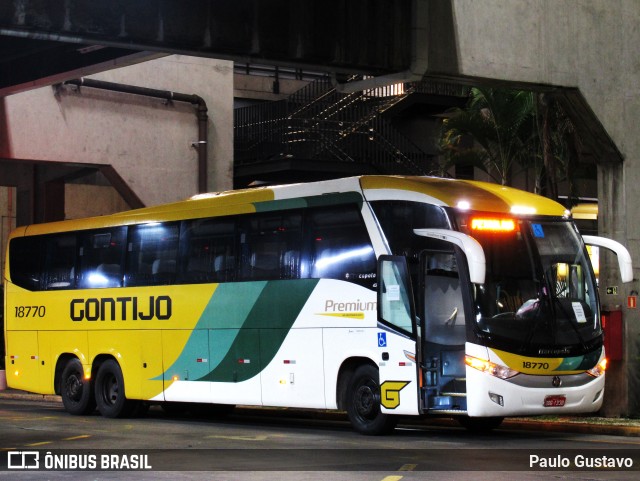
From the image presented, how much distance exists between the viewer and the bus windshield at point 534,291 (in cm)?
1648

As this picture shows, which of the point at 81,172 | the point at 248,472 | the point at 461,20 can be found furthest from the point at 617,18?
the point at 81,172

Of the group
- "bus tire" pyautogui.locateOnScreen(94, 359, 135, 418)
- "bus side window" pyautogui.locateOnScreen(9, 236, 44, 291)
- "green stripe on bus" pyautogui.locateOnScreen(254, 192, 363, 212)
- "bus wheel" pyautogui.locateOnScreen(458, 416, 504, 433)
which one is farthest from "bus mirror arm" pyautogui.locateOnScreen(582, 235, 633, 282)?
"bus side window" pyautogui.locateOnScreen(9, 236, 44, 291)

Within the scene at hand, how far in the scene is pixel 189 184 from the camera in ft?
101

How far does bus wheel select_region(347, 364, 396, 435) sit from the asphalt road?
0.25 metres

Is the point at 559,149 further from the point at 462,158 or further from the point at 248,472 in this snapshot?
the point at 248,472

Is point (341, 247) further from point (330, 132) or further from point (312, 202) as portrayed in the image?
point (330, 132)

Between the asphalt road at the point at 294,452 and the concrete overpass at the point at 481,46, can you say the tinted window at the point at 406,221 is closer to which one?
the asphalt road at the point at 294,452

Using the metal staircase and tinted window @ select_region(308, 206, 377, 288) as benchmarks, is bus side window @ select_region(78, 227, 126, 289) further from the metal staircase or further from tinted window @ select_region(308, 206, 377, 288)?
the metal staircase

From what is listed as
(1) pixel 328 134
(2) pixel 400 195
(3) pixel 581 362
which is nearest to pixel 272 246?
(2) pixel 400 195

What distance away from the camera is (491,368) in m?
16.2

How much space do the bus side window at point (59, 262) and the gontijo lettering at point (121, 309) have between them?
0.54 metres

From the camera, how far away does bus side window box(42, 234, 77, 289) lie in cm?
2383

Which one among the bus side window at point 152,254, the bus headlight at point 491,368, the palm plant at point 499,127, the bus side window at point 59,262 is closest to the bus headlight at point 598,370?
the bus headlight at point 491,368

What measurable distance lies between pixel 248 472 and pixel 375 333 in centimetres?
524
